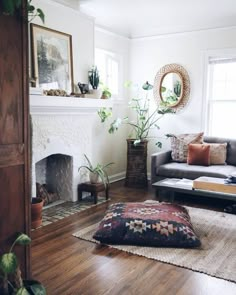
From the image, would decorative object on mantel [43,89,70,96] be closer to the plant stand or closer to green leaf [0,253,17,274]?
the plant stand

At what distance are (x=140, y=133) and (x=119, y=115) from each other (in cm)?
48

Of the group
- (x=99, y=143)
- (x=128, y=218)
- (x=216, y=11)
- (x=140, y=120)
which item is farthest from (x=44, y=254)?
(x=216, y=11)

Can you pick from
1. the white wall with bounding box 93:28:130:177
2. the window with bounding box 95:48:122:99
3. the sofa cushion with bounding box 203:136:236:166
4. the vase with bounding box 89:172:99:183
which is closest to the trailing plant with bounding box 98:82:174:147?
the white wall with bounding box 93:28:130:177

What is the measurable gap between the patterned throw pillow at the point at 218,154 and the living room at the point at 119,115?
40 cm

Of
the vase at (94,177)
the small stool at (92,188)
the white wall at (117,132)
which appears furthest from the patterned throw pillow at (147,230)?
the white wall at (117,132)

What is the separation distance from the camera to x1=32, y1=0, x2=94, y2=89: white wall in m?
3.91

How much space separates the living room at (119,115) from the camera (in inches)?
96.4

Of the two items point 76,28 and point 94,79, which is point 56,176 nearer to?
point 94,79

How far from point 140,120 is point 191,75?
1.16m

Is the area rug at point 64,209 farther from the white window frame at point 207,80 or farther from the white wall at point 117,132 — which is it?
the white window frame at point 207,80

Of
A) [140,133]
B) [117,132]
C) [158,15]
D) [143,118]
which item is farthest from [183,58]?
[117,132]

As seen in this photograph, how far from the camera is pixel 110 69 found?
18.0ft

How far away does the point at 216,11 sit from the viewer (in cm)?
456

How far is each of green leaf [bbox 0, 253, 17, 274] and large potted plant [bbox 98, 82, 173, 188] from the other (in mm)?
3534
